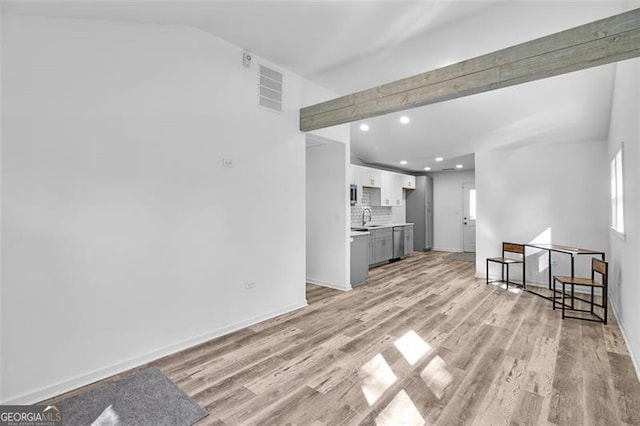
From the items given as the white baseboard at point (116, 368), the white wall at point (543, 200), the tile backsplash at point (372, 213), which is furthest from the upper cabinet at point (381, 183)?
the white baseboard at point (116, 368)

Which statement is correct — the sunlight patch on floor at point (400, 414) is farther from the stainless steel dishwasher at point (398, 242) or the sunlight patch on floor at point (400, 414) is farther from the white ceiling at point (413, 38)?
the stainless steel dishwasher at point (398, 242)

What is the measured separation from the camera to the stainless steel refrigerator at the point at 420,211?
32.0 ft

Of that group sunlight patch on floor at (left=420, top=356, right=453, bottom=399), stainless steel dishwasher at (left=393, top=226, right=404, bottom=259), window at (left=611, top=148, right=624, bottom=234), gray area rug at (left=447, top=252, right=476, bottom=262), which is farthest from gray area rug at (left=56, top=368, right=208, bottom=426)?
gray area rug at (left=447, top=252, right=476, bottom=262)

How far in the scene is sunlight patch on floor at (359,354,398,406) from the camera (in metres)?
2.26

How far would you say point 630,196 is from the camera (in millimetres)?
2914

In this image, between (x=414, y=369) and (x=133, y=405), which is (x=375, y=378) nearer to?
(x=414, y=369)

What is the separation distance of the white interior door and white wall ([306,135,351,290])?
601 cm

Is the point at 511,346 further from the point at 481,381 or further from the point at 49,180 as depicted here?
the point at 49,180

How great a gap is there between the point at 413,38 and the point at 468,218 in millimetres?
7549

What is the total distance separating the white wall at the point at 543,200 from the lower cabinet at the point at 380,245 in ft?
6.85

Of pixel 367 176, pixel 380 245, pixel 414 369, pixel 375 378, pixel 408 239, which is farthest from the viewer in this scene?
pixel 408 239

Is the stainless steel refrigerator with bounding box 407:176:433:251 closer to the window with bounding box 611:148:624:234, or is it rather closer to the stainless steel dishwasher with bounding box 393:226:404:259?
the stainless steel dishwasher with bounding box 393:226:404:259

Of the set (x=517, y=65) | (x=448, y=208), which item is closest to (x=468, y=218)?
(x=448, y=208)

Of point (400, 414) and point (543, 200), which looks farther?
point (543, 200)
